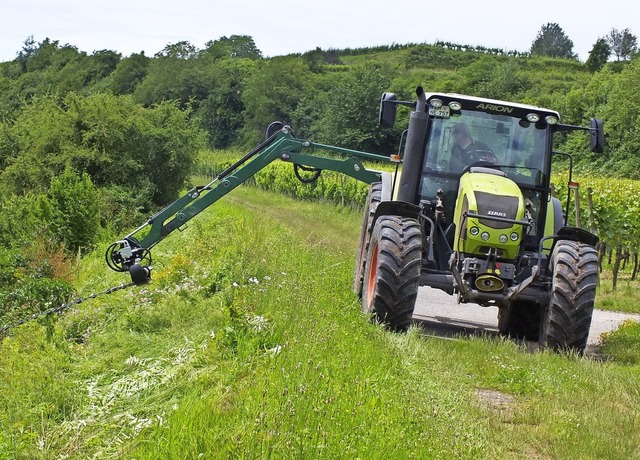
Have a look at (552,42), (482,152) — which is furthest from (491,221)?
(552,42)

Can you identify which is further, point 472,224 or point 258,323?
point 472,224

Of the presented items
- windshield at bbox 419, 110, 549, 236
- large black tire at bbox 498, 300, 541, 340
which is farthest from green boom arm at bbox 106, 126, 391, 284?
large black tire at bbox 498, 300, 541, 340

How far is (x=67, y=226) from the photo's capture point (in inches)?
941

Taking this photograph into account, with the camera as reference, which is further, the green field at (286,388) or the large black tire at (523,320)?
the large black tire at (523,320)

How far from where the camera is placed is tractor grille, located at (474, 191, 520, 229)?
8953 mm

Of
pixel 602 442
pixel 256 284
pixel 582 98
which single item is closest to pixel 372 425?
pixel 602 442

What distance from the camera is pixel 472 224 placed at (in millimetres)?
8977

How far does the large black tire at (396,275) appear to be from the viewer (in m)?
8.79

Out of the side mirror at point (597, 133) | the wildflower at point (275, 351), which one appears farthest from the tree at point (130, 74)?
the wildflower at point (275, 351)

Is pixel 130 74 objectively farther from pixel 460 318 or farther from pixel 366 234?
pixel 366 234

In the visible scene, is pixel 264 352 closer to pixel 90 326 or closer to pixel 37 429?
pixel 37 429

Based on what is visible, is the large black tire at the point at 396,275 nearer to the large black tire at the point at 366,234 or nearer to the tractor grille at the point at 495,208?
the tractor grille at the point at 495,208

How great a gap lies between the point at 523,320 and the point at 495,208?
2.51m

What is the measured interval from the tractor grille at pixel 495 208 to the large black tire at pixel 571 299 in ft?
2.10
